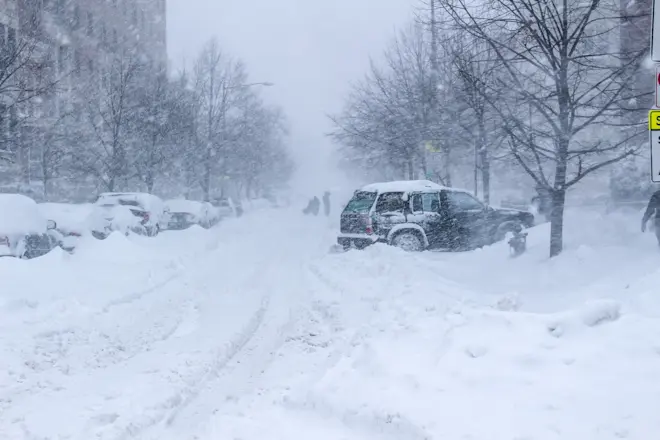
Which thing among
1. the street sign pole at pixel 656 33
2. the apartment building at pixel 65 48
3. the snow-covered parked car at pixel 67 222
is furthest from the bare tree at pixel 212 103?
the street sign pole at pixel 656 33

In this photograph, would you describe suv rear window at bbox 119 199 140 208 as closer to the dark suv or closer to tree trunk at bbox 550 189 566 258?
the dark suv

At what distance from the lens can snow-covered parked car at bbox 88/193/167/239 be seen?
734 inches

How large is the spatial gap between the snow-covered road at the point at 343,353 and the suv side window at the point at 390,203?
2.94 meters

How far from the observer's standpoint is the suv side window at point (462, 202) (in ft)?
50.7

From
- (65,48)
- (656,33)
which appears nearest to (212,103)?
(65,48)

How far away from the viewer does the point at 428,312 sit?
770cm

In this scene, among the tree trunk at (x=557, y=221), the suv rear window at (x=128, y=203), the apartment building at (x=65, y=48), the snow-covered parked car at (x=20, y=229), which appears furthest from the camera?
the suv rear window at (x=128, y=203)

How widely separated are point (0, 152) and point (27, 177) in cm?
1029

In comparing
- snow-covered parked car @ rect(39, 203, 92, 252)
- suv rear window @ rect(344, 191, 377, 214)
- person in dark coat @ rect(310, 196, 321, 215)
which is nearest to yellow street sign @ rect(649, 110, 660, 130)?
suv rear window @ rect(344, 191, 377, 214)

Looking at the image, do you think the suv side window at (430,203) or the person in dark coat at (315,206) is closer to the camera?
the suv side window at (430,203)

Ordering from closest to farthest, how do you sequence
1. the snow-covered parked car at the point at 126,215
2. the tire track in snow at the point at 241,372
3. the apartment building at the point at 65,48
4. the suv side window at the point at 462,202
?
the tire track in snow at the point at 241,372 < the suv side window at the point at 462,202 < the snow-covered parked car at the point at 126,215 < the apartment building at the point at 65,48

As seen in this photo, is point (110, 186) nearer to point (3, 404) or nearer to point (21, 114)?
point (21, 114)

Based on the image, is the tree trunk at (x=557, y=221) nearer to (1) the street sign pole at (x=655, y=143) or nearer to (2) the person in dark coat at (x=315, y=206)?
(1) the street sign pole at (x=655, y=143)

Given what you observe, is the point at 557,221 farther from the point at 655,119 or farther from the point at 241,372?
the point at 241,372
